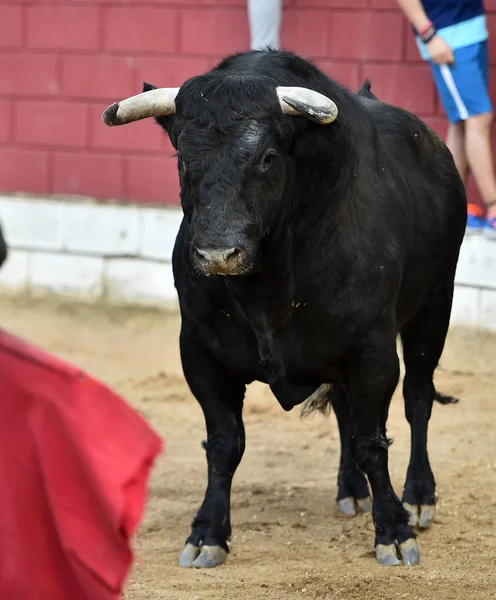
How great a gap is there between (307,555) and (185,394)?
2.66m

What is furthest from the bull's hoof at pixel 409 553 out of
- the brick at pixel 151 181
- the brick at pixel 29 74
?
the brick at pixel 29 74

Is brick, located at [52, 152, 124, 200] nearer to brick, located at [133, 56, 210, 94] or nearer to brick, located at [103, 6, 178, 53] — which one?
brick, located at [133, 56, 210, 94]

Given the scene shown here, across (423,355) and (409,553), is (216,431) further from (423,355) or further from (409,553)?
(423,355)

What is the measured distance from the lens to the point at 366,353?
455cm

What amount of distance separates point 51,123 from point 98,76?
1.58ft

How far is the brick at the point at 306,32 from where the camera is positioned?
321 inches

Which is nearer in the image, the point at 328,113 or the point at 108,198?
the point at 328,113

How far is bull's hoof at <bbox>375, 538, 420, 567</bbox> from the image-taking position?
459 centimetres

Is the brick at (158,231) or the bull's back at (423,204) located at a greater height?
the bull's back at (423,204)

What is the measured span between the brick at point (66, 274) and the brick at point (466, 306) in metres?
2.44

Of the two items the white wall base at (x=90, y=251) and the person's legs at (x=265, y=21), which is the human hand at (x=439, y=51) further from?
the white wall base at (x=90, y=251)

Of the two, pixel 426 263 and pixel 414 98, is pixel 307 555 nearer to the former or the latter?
pixel 426 263

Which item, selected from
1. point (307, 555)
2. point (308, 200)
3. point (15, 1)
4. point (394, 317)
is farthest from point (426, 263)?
point (15, 1)

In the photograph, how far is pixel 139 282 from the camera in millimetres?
8586
